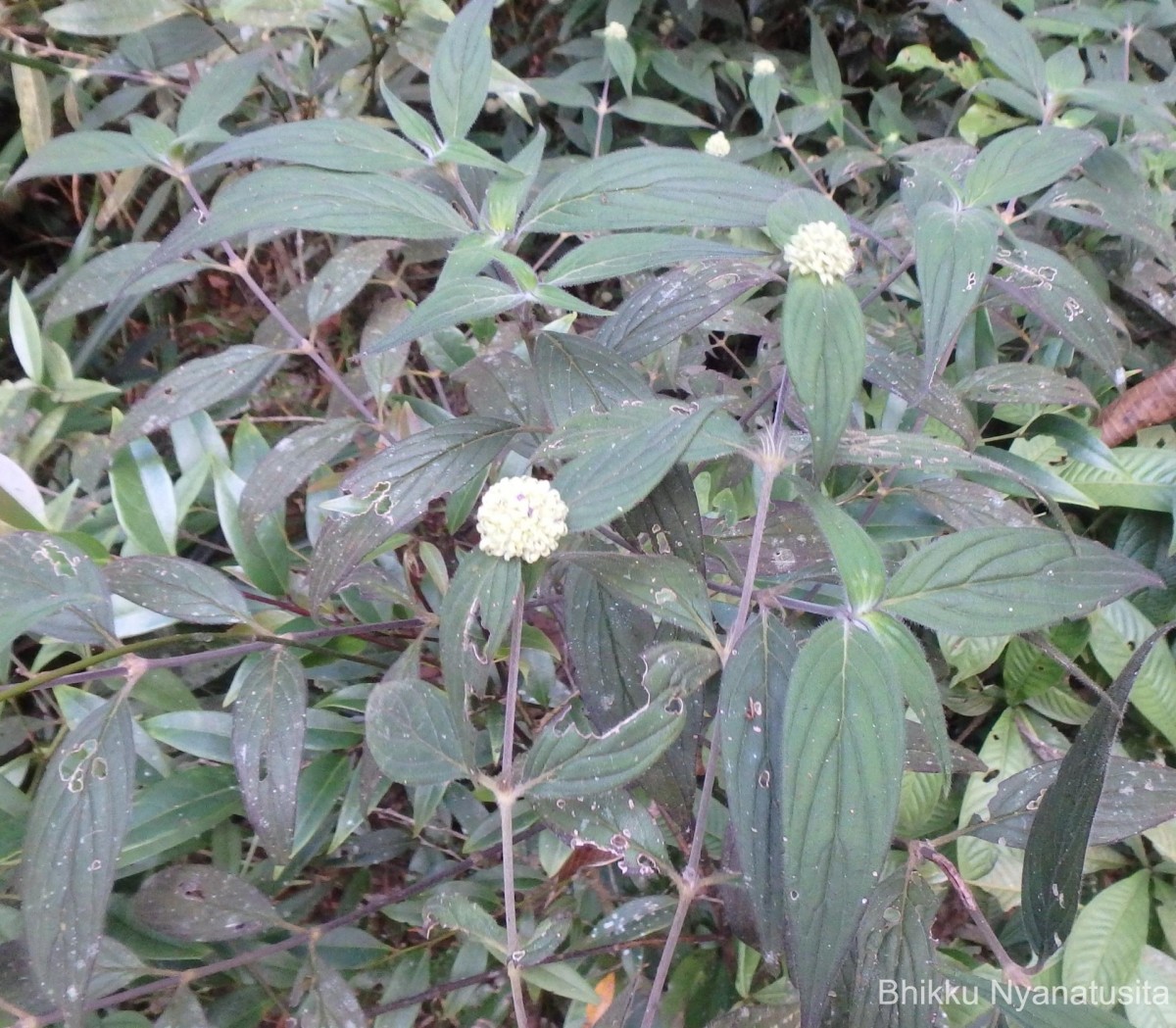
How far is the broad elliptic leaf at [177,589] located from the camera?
608 mm

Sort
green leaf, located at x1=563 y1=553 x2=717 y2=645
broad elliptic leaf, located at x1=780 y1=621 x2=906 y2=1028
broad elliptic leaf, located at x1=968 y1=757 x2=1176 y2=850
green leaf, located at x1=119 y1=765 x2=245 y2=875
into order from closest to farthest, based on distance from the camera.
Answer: broad elliptic leaf, located at x1=780 y1=621 x2=906 y2=1028 < green leaf, located at x1=563 y1=553 x2=717 y2=645 < broad elliptic leaf, located at x1=968 y1=757 x2=1176 y2=850 < green leaf, located at x1=119 y1=765 x2=245 y2=875

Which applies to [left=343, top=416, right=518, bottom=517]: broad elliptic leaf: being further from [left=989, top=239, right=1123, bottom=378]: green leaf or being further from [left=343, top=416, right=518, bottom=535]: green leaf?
[left=989, top=239, right=1123, bottom=378]: green leaf

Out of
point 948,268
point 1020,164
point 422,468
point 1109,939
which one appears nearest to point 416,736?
point 422,468

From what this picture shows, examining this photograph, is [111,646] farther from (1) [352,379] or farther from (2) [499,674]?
(1) [352,379]

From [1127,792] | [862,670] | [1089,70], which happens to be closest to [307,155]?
[862,670]

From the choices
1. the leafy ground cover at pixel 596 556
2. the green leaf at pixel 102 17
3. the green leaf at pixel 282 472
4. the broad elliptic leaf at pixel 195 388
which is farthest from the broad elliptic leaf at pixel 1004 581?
the green leaf at pixel 102 17

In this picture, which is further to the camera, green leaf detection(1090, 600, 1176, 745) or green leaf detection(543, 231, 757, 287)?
green leaf detection(1090, 600, 1176, 745)

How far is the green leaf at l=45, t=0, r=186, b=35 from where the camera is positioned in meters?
0.98

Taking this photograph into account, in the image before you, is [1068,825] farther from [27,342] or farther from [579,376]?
[27,342]

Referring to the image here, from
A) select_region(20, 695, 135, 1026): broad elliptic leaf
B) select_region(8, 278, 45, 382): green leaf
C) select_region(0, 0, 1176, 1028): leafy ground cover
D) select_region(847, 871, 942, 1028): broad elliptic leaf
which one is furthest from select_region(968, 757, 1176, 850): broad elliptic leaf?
select_region(8, 278, 45, 382): green leaf

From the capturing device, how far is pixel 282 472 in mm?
751

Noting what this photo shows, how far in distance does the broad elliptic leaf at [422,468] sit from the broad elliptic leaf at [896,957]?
1.32ft

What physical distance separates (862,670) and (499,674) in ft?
1.80

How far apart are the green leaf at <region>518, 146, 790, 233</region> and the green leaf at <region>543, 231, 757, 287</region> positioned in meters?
0.01
